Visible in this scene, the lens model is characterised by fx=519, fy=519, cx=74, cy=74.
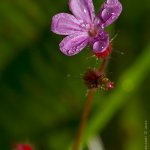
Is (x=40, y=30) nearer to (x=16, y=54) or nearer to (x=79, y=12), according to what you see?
(x=16, y=54)

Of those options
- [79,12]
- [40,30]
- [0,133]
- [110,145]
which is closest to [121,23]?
[40,30]

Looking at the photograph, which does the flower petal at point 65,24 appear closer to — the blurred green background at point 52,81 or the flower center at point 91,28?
the flower center at point 91,28

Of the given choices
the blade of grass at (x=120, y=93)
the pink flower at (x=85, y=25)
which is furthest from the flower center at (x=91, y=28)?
the blade of grass at (x=120, y=93)

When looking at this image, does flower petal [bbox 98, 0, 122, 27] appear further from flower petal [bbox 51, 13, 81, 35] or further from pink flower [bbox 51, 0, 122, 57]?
flower petal [bbox 51, 13, 81, 35]

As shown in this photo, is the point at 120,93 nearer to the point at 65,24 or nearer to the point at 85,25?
the point at 85,25

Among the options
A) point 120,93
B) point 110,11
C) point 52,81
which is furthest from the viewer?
point 52,81

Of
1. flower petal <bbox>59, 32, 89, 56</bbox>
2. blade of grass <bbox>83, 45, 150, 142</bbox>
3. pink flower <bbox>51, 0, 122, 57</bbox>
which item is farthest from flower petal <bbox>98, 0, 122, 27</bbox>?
blade of grass <bbox>83, 45, 150, 142</bbox>

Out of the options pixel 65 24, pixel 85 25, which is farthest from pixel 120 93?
pixel 65 24
